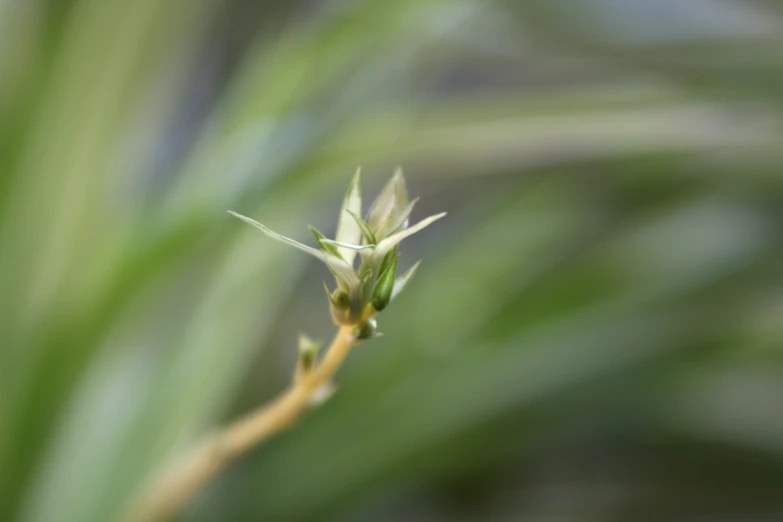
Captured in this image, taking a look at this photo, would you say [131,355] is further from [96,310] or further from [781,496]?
[781,496]

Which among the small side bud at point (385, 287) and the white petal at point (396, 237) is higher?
the white petal at point (396, 237)

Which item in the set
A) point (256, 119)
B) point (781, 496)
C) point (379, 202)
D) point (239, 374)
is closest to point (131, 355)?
point (239, 374)

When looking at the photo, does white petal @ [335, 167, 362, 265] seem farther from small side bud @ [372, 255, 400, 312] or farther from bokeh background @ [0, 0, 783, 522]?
bokeh background @ [0, 0, 783, 522]

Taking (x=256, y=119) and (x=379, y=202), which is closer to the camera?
(x=379, y=202)

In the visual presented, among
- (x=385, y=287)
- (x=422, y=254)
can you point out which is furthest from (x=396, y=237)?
(x=422, y=254)

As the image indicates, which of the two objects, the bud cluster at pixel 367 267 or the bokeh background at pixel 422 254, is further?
the bokeh background at pixel 422 254

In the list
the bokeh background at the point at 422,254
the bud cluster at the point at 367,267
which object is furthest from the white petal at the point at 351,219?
the bokeh background at the point at 422,254

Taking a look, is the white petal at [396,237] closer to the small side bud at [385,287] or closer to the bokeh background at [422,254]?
the small side bud at [385,287]

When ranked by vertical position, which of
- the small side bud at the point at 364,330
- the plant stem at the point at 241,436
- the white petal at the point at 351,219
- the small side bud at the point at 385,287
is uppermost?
the white petal at the point at 351,219
